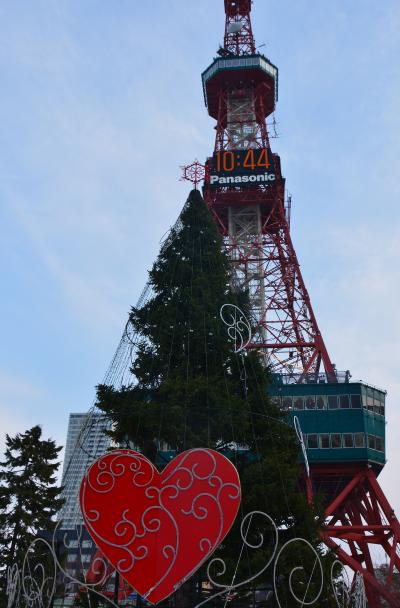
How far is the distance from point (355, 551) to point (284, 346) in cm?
1353

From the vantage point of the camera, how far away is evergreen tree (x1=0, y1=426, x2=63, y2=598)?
25.4 meters

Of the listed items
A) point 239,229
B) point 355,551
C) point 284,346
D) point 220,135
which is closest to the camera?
point 355,551

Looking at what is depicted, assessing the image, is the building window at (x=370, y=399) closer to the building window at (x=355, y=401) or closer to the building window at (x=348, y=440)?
the building window at (x=355, y=401)

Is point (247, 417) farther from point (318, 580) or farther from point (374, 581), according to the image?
point (374, 581)

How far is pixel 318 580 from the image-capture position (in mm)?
16297

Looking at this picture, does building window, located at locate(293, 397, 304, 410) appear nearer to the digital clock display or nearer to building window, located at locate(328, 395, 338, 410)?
building window, located at locate(328, 395, 338, 410)

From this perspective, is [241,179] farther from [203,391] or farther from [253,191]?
[203,391]

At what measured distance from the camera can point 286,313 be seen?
4362cm

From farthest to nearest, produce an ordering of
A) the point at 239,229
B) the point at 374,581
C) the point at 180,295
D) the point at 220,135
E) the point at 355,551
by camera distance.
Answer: the point at 220,135, the point at 239,229, the point at 355,551, the point at 374,581, the point at 180,295

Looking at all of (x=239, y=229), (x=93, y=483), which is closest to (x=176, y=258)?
(x=93, y=483)

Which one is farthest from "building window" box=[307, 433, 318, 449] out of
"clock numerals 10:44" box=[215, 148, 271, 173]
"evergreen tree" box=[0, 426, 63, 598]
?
"clock numerals 10:44" box=[215, 148, 271, 173]

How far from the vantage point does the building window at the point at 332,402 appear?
3528 cm

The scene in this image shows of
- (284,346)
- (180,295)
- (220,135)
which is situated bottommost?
(180,295)

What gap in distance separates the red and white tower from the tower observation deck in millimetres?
85
